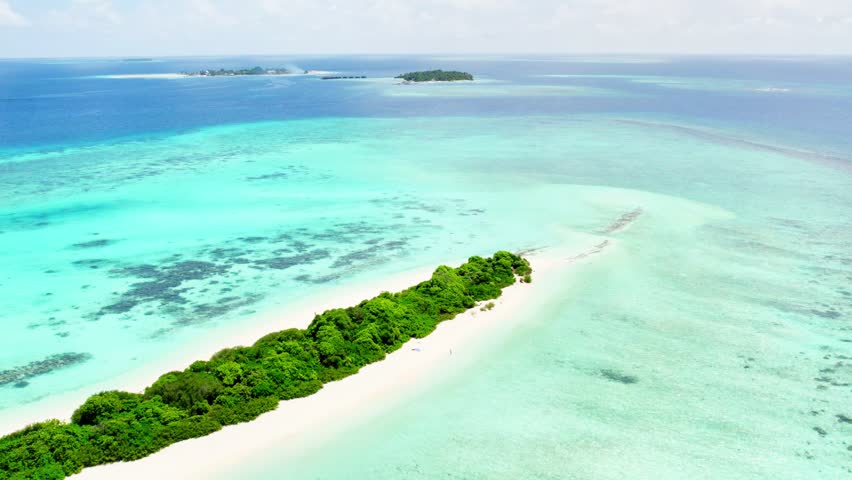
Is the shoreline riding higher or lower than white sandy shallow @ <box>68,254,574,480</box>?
higher

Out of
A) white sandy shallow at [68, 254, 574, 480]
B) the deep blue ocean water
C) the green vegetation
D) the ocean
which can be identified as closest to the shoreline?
the ocean

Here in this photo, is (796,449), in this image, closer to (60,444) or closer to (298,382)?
(298,382)

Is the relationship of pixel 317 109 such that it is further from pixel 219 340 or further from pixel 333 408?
pixel 333 408

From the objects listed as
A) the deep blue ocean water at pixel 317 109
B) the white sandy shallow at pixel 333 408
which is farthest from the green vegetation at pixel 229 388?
the deep blue ocean water at pixel 317 109

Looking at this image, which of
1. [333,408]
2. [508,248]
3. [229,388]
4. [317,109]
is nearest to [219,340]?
[229,388]

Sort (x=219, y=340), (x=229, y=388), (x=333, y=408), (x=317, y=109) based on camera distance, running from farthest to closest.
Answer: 1. (x=317, y=109)
2. (x=219, y=340)
3. (x=333, y=408)
4. (x=229, y=388)

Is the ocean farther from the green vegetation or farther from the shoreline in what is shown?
the green vegetation

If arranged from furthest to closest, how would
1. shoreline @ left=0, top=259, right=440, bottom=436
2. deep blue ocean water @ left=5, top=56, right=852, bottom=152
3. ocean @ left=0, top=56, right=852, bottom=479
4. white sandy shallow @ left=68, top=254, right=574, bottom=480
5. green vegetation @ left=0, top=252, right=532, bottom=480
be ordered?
deep blue ocean water @ left=5, top=56, right=852, bottom=152, shoreline @ left=0, top=259, right=440, bottom=436, ocean @ left=0, top=56, right=852, bottom=479, white sandy shallow @ left=68, top=254, right=574, bottom=480, green vegetation @ left=0, top=252, right=532, bottom=480

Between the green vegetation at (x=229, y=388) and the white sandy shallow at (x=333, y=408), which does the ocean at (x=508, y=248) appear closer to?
the white sandy shallow at (x=333, y=408)
